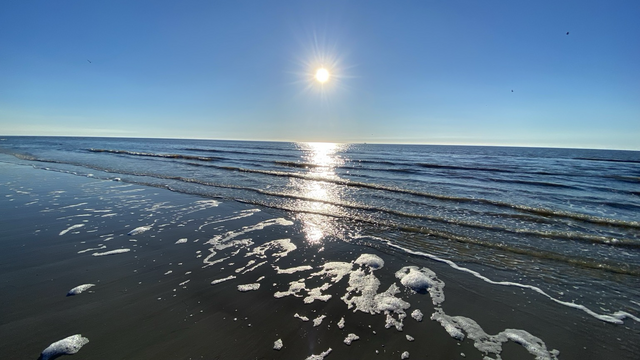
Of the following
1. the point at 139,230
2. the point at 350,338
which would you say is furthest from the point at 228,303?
the point at 139,230

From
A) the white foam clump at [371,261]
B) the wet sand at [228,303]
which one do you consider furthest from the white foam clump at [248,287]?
the white foam clump at [371,261]

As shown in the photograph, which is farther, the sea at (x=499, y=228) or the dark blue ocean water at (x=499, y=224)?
the dark blue ocean water at (x=499, y=224)

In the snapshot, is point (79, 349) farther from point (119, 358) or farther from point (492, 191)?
point (492, 191)

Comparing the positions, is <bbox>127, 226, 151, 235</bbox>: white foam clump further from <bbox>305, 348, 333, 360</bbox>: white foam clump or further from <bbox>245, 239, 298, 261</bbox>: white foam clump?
<bbox>305, 348, 333, 360</bbox>: white foam clump

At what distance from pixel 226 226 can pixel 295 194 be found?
601cm

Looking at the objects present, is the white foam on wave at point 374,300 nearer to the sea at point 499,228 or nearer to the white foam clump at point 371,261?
the white foam clump at point 371,261

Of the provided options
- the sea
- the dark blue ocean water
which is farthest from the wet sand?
the dark blue ocean water

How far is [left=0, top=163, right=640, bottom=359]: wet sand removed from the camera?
11.4 ft

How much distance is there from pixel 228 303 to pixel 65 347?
6.81ft

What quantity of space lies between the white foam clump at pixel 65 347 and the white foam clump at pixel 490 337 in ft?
17.2

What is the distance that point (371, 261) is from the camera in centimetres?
629

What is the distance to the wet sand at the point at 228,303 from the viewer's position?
3.49 meters

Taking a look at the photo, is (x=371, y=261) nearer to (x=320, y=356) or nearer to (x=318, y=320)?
(x=318, y=320)

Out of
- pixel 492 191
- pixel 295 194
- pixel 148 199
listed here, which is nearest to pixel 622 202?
pixel 492 191
